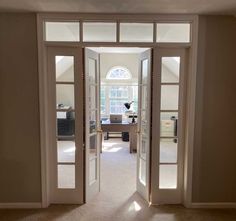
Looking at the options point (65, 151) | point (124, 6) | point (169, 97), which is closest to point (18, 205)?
point (65, 151)

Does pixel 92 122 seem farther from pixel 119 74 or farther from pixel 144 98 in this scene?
pixel 119 74

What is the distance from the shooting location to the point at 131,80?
7758 millimetres

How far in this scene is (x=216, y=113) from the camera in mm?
3232

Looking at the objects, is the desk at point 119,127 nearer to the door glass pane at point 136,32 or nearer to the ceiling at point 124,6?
the door glass pane at point 136,32

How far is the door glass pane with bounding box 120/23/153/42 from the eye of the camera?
319 centimetres

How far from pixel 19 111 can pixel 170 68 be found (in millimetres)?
2144

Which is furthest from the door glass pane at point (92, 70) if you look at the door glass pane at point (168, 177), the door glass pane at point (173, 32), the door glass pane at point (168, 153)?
the door glass pane at point (168, 177)

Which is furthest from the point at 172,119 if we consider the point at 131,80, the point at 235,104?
the point at 131,80

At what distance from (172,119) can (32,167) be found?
2039mm

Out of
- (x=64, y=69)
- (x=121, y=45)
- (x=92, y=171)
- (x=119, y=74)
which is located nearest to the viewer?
(x=121, y=45)

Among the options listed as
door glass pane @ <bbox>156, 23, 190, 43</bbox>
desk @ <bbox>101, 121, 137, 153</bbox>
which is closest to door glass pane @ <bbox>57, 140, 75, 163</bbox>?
door glass pane @ <bbox>156, 23, 190, 43</bbox>

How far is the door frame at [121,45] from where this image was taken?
307cm

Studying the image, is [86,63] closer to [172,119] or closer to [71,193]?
[172,119]

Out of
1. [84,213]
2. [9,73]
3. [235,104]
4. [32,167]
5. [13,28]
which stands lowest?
[84,213]
